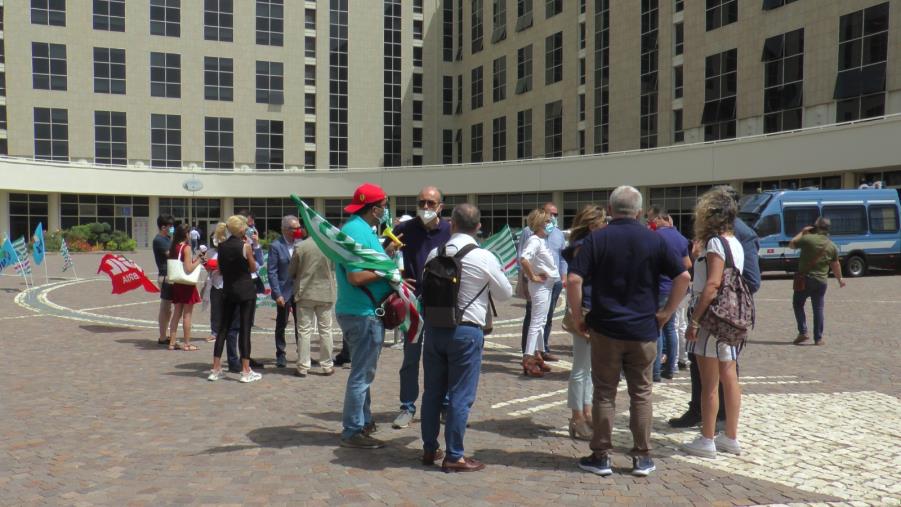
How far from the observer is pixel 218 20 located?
2183 inches

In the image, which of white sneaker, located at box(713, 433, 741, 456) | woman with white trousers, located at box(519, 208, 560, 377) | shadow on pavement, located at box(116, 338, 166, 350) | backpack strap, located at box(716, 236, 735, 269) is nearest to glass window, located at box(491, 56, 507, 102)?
shadow on pavement, located at box(116, 338, 166, 350)

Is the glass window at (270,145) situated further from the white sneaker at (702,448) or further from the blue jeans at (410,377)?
the white sneaker at (702,448)

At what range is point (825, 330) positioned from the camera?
11.8 meters

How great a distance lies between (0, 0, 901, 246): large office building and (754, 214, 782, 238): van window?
10024 millimetres

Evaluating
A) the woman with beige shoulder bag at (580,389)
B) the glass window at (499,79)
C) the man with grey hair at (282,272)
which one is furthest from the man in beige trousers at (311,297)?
the glass window at (499,79)

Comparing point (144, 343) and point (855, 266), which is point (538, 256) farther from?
point (855, 266)

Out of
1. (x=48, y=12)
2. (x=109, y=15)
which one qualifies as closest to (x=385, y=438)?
(x=109, y=15)

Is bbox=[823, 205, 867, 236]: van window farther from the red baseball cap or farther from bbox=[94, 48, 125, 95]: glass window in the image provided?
bbox=[94, 48, 125, 95]: glass window

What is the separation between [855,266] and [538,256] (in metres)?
19.7

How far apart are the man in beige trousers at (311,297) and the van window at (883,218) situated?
70.2ft

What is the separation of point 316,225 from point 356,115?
5470cm

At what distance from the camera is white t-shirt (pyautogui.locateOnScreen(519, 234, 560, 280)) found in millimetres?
8078

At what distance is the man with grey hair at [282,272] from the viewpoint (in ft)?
29.3

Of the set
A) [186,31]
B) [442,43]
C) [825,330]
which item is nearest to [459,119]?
[442,43]
